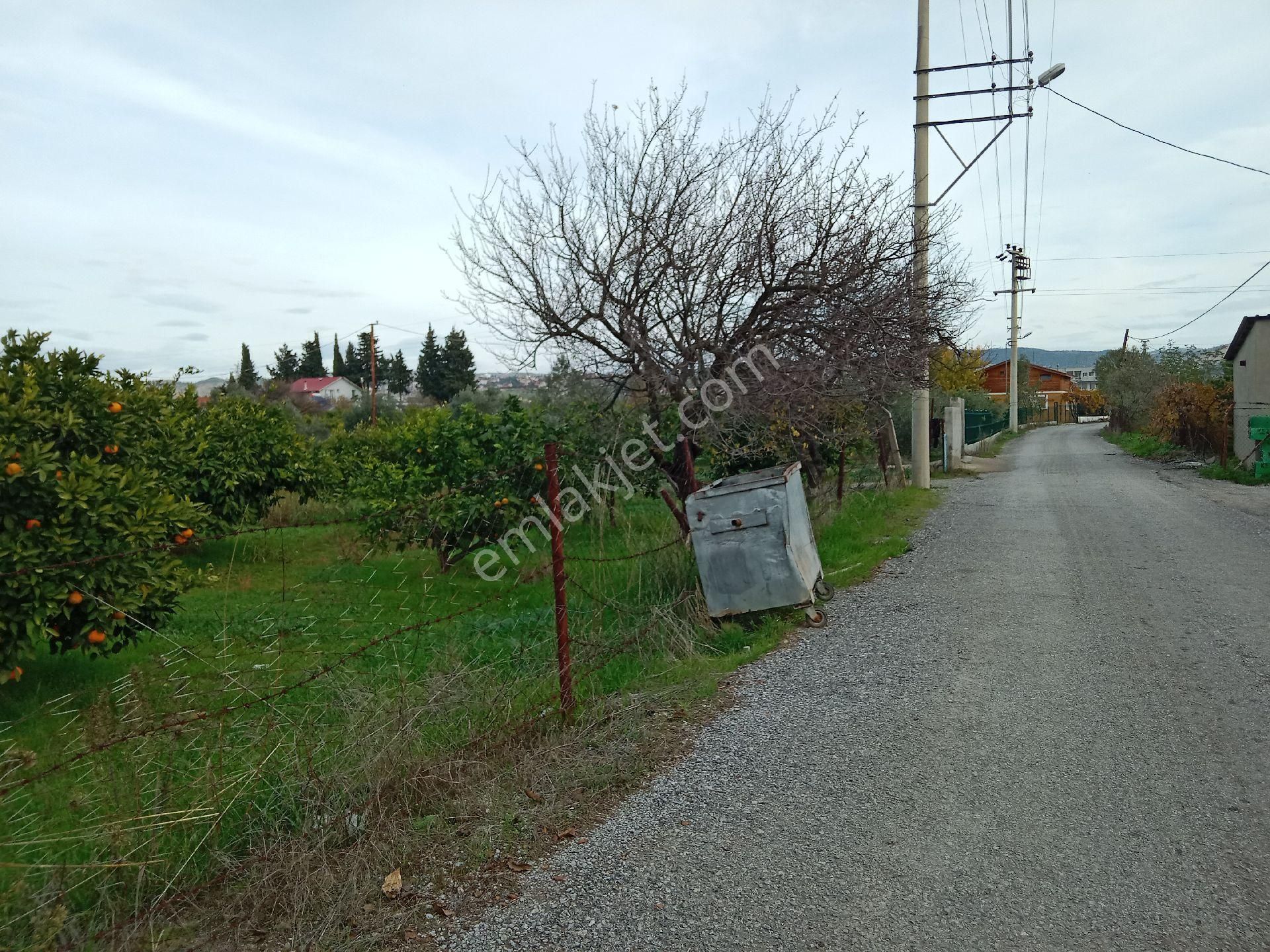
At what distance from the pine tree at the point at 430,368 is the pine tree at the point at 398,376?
316 inches

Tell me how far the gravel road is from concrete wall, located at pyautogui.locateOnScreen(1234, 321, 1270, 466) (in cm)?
1411

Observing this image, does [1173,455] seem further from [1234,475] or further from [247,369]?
[247,369]

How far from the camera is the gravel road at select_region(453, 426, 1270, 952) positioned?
10.6ft

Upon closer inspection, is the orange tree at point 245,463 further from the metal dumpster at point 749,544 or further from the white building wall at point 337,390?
the white building wall at point 337,390

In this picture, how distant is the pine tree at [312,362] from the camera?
289 ft

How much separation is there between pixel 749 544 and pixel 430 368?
61.9 m

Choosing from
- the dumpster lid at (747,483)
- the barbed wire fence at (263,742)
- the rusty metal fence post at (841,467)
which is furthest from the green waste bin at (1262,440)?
the barbed wire fence at (263,742)

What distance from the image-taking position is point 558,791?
436cm

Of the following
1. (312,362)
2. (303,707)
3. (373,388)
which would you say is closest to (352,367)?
(312,362)

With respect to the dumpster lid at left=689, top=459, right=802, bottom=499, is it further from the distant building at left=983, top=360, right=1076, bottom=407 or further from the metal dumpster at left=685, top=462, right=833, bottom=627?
the distant building at left=983, top=360, right=1076, bottom=407

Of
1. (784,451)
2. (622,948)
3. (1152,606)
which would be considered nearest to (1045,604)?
(1152,606)

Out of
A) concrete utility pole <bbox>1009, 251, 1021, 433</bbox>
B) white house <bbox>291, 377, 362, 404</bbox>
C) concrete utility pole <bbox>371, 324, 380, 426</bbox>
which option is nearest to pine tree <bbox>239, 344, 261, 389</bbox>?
white house <bbox>291, 377, 362, 404</bbox>

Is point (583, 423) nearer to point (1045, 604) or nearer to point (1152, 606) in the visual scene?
point (1045, 604)

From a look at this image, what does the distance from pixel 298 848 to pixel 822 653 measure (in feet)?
13.5
